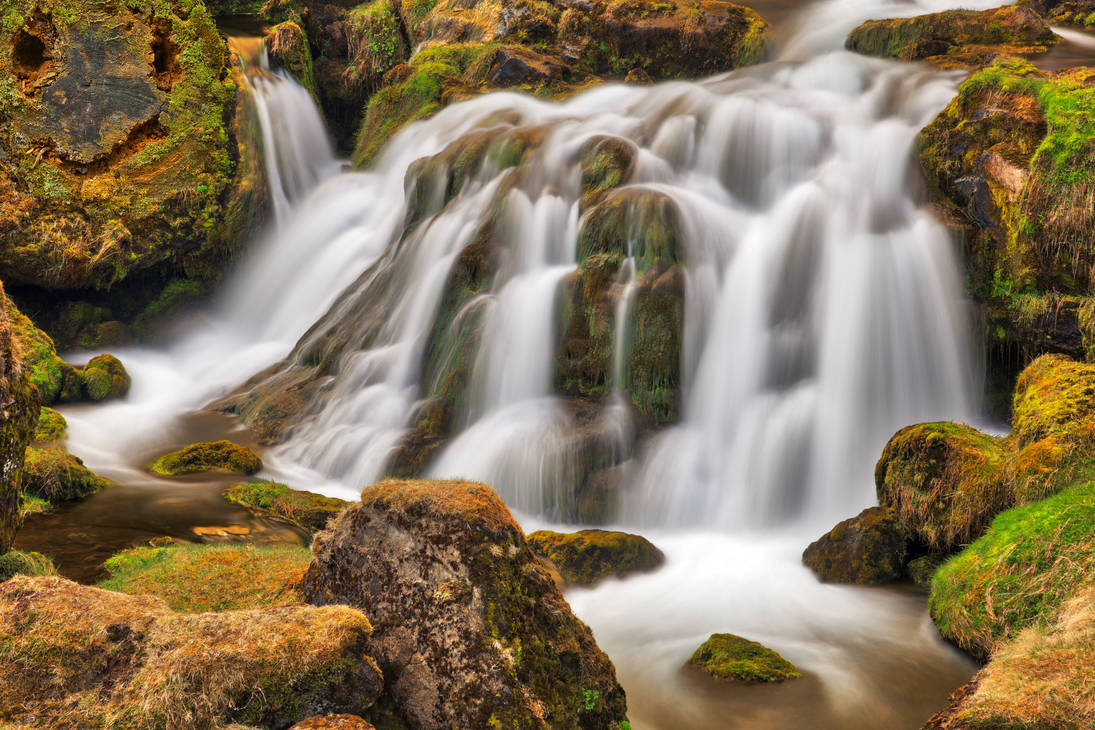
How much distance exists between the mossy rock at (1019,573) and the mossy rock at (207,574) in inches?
174

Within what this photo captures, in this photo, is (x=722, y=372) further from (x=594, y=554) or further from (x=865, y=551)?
(x=594, y=554)

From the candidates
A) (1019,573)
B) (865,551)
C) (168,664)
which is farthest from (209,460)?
(1019,573)

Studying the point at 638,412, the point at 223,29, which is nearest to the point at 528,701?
the point at 638,412

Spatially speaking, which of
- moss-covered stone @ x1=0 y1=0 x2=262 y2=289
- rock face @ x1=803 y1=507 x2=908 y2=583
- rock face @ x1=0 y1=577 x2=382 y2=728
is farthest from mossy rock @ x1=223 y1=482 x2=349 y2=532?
moss-covered stone @ x1=0 y1=0 x2=262 y2=289

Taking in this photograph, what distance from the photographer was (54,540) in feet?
20.3

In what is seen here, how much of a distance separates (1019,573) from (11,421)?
6.04 meters

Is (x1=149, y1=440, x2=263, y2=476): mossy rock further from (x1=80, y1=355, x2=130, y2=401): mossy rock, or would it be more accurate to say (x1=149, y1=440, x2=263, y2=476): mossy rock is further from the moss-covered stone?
the moss-covered stone

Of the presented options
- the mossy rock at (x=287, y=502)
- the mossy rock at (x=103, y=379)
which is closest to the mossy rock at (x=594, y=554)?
the mossy rock at (x=287, y=502)

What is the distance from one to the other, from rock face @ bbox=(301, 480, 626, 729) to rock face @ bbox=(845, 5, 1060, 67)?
13683mm

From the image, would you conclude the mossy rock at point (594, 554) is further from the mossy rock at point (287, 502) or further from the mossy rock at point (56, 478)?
the mossy rock at point (56, 478)

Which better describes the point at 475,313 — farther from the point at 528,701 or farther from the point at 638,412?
the point at 528,701

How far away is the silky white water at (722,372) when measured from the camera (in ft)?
19.8

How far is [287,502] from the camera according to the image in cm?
785

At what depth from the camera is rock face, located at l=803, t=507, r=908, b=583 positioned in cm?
667
